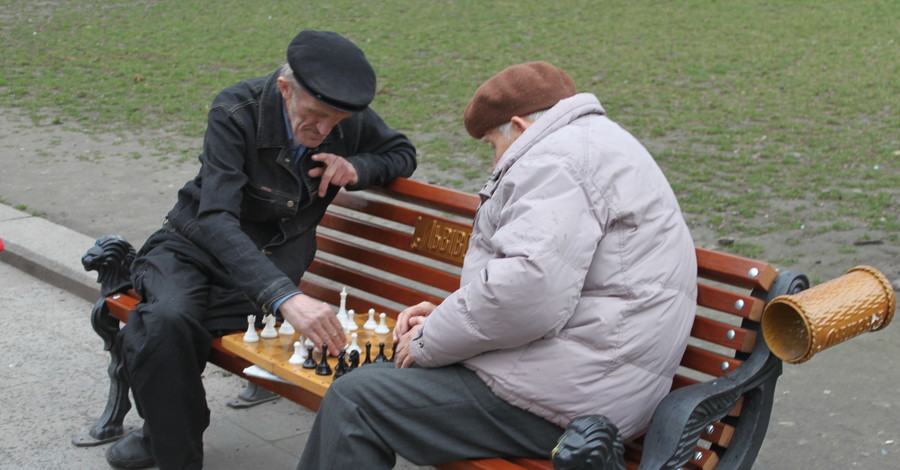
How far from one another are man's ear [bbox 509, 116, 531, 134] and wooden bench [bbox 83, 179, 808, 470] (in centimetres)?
61

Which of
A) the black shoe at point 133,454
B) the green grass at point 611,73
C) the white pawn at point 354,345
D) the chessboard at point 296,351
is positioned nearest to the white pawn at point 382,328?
the chessboard at point 296,351

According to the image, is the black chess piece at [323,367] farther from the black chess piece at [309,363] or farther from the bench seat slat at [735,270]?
the bench seat slat at [735,270]

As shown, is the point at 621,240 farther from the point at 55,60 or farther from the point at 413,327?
the point at 55,60

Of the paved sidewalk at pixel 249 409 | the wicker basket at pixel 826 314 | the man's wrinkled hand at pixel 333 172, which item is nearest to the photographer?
the wicker basket at pixel 826 314

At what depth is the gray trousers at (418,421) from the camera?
8.82ft

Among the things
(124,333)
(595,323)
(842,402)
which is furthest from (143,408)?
(842,402)

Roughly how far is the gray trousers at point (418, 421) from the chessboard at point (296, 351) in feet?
0.91

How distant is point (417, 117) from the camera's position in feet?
35.1

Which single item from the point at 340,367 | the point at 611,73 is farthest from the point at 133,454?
the point at 611,73

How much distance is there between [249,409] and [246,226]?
3.64 feet

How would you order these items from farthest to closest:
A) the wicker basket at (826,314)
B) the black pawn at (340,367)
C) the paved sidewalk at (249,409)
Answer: the paved sidewalk at (249,409)
the black pawn at (340,367)
the wicker basket at (826,314)

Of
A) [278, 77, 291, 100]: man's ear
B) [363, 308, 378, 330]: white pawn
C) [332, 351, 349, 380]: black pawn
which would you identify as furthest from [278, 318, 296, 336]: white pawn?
[278, 77, 291, 100]: man's ear

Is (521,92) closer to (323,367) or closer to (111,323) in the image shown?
(323,367)

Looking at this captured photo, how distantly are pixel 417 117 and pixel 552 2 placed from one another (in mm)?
8542
